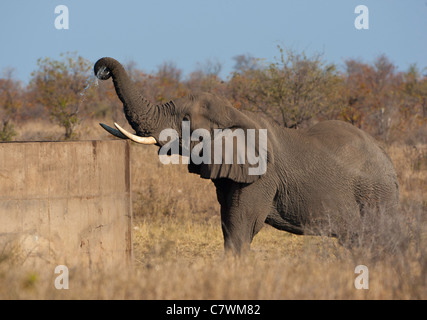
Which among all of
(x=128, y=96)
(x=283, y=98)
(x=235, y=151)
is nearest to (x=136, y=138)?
(x=128, y=96)

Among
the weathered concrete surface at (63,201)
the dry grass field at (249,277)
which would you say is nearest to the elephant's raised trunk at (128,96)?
the weathered concrete surface at (63,201)

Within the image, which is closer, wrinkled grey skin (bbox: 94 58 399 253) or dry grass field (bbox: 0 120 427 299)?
dry grass field (bbox: 0 120 427 299)

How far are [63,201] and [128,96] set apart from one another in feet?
4.78

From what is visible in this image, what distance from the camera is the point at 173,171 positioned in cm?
1664

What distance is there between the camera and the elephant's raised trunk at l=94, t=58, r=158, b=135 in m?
8.53

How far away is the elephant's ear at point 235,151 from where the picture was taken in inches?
335

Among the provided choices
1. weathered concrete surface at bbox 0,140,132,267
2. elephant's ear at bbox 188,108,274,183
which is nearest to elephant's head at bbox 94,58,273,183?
elephant's ear at bbox 188,108,274,183

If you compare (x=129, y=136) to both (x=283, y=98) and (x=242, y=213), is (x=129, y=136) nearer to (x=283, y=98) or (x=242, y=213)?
(x=242, y=213)

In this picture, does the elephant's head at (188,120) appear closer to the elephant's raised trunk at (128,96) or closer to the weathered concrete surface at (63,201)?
the elephant's raised trunk at (128,96)

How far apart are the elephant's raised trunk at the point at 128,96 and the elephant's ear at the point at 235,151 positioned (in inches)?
23.0

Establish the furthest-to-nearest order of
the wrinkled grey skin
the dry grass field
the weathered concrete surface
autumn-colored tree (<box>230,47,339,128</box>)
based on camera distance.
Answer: autumn-colored tree (<box>230,47,339,128</box>)
the wrinkled grey skin
the weathered concrete surface
the dry grass field

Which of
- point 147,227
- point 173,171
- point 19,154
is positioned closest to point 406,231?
point 19,154

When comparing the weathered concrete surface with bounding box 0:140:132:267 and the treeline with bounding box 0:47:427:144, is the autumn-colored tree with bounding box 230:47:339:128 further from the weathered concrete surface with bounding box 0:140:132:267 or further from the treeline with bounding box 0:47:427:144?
the weathered concrete surface with bounding box 0:140:132:267
